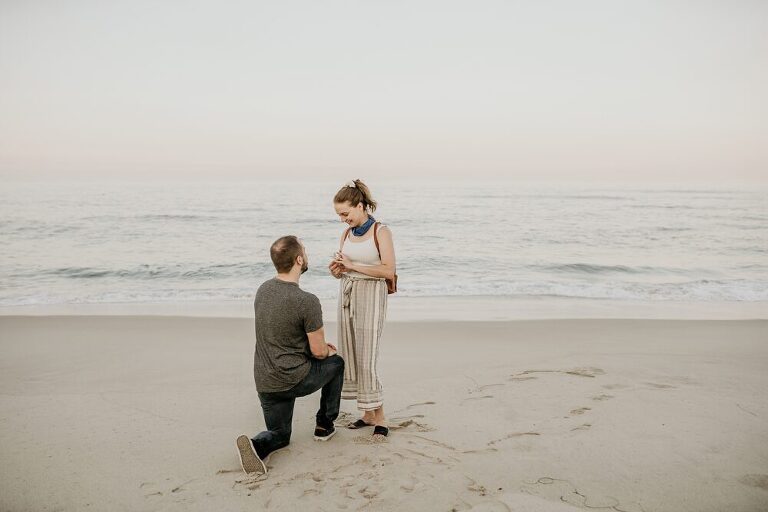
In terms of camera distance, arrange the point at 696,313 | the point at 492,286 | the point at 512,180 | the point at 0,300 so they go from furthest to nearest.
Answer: the point at 512,180
the point at 492,286
the point at 0,300
the point at 696,313

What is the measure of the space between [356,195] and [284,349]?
1.16 m

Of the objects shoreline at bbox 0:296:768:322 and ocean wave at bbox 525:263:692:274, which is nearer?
shoreline at bbox 0:296:768:322

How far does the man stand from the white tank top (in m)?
0.48

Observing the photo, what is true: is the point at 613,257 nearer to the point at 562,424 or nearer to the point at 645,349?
the point at 645,349

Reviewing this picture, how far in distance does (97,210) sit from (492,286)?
22.3 m

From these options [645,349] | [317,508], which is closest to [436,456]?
[317,508]

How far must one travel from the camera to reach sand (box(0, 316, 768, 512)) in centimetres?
315

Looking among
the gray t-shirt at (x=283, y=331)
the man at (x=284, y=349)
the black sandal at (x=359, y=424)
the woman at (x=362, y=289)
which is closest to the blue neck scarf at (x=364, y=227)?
the woman at (x=362, y=289)

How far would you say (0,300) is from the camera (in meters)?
10.6

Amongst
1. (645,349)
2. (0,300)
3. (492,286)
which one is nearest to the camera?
(645,349)

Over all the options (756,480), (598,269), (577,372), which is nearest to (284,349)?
(756,480)

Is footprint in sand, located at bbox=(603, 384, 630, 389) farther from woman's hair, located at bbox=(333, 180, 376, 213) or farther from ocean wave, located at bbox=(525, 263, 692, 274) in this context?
ocean wave, located at bbox=(525, 263, 692, 274)

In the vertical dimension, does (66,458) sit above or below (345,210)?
below

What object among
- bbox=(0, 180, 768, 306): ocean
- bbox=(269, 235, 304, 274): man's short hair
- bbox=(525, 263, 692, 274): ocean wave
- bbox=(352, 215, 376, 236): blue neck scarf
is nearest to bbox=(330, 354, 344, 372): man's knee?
bbox=(269, 235, 304, 274): man's short hair
